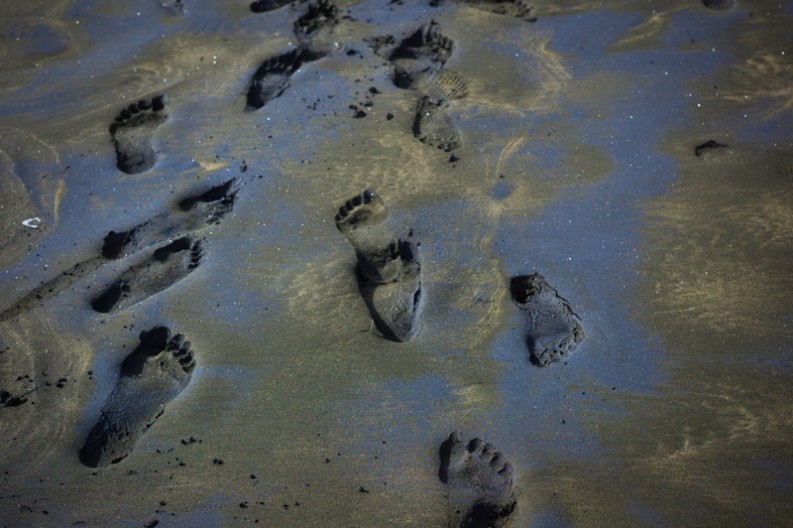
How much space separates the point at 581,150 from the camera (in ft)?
16.4

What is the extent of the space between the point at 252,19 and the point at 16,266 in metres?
2.55

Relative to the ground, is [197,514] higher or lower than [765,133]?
lower

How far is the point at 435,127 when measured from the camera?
16.5 ft

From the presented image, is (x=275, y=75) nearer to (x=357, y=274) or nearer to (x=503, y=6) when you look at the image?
(x=357, y=274)

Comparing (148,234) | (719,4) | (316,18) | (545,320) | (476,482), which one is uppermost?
(316,18)

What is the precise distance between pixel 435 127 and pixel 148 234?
6.79 feet

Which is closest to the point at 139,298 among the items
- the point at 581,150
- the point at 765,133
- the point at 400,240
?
the point at 400,240

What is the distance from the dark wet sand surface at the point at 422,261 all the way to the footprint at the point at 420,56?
0.09m

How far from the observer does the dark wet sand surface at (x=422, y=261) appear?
13.1ft

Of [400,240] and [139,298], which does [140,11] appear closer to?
[139,298]

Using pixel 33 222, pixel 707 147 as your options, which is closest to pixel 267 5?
pixel 33 222

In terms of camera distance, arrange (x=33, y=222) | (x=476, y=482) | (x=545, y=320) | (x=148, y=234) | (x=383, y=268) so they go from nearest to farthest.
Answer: (x=476, y=482), (x=545, y=320), (x=383, y=268), (x=148, y=234), (x=33, y=222)

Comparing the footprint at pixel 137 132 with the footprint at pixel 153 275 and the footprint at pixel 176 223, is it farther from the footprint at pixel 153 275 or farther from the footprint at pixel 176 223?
the footprint at pixel 153 275

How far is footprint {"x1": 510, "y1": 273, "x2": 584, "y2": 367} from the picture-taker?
4.29 m
